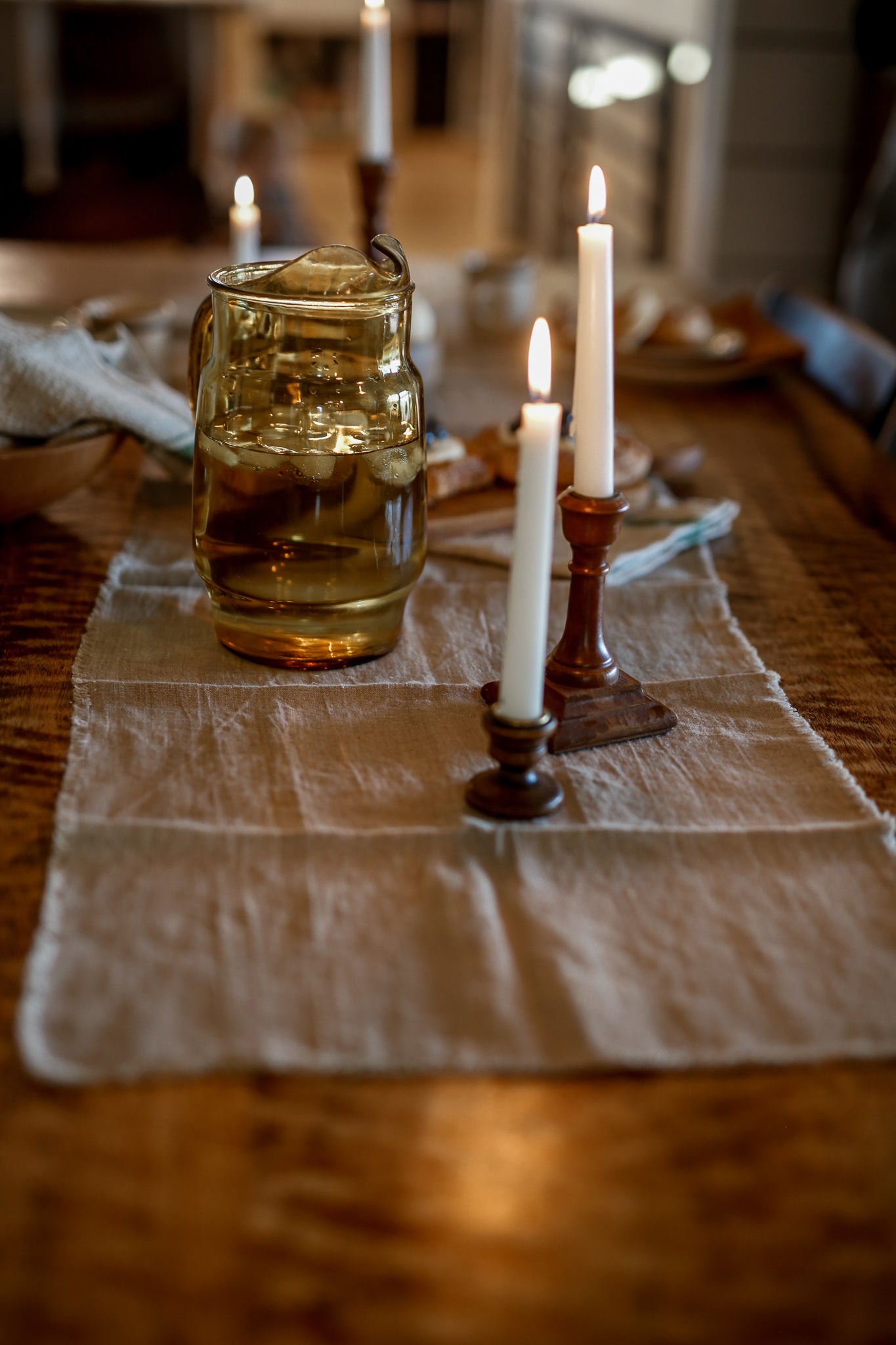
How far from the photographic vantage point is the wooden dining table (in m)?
0.35

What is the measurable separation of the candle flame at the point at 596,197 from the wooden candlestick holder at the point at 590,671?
0.44 feet

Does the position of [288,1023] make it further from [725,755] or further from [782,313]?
[782,313]

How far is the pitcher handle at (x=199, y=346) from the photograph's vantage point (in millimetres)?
672

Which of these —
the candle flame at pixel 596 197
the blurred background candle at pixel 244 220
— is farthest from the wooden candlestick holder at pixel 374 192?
the candle flame at pixel 596 197

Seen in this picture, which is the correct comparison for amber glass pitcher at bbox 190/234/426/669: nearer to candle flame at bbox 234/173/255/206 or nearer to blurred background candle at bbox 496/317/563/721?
blurred background candle at bbox 496/317/563/721

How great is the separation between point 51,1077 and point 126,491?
2.06 feet

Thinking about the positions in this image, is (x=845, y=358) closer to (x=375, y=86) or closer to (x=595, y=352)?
(x=375, y=86)

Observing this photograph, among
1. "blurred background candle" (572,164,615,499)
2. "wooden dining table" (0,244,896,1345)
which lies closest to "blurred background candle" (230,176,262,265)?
"blurred background candle" (572,164,615,499)

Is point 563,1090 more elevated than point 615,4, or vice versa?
point 615,4

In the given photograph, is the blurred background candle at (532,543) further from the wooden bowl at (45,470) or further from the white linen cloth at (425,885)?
the wooden bowl at (45,470)

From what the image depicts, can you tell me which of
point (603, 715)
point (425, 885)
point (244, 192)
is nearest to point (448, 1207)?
point (425, 885)

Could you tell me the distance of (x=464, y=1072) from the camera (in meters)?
0.43

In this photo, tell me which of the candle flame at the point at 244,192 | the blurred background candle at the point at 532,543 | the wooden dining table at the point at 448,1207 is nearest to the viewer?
the wooden dining table at the point at 448,1207

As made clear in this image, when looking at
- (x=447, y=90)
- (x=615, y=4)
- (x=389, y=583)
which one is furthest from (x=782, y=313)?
(x=447, y=90)
